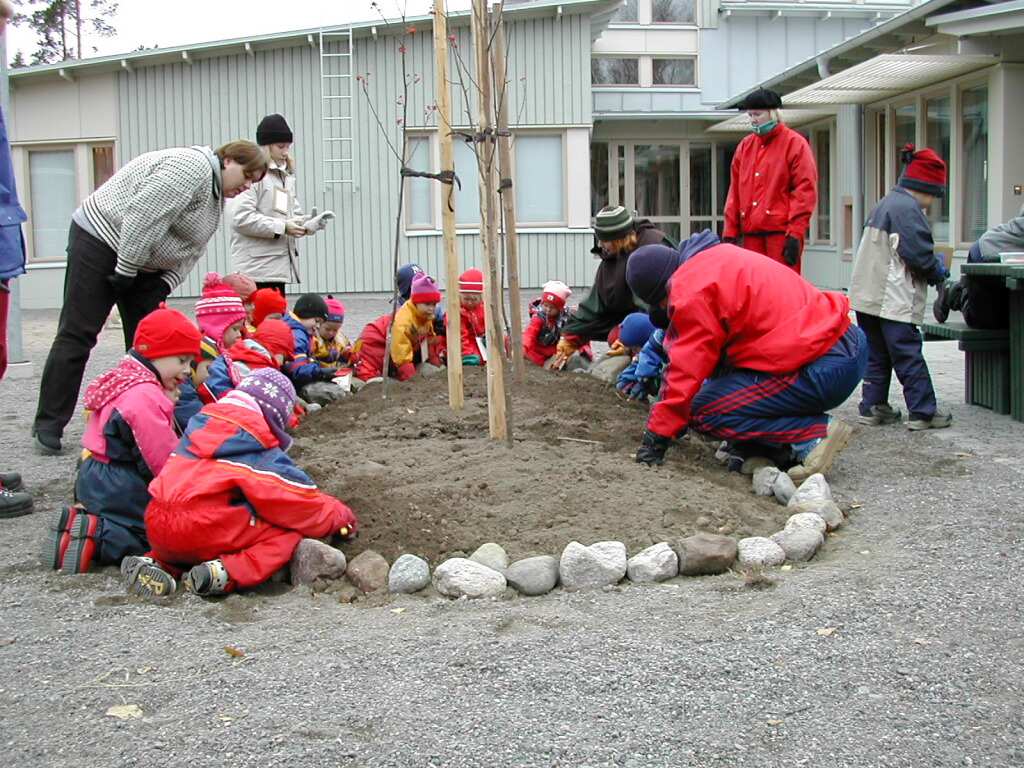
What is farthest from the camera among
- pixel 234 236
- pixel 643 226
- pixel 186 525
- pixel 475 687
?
pixel 234 236

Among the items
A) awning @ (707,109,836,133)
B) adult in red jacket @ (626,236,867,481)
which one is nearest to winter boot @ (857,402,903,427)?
adult in red jacket @ (626,236,867,481)

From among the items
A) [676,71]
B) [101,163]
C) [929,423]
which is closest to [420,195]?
[101,163]

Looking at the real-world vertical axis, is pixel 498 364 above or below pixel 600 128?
below

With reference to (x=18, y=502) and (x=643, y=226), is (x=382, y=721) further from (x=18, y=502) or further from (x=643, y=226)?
(x=643, y=226)

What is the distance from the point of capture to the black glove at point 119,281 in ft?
18.8

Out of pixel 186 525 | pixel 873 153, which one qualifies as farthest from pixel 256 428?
pixel 873 153

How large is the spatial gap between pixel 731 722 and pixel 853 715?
0.96 ft

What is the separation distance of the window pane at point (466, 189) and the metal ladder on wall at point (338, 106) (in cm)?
181

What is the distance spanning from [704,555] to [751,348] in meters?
1.53

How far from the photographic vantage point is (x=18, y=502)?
4863 mm

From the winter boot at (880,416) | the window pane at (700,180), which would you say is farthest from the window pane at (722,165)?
the winter boot at (880,416)

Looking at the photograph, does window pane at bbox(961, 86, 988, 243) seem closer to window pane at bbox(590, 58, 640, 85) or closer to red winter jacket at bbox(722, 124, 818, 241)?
red winter jacket at bbox(722, 124, 818, 241)

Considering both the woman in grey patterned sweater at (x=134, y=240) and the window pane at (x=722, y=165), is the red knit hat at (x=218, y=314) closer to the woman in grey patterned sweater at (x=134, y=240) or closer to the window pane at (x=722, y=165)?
the woman in grey patterned sweater at (x=134, y=240)

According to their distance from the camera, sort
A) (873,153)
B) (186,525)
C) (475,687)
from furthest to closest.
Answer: (873,153) → (186,525) → (475,687)
